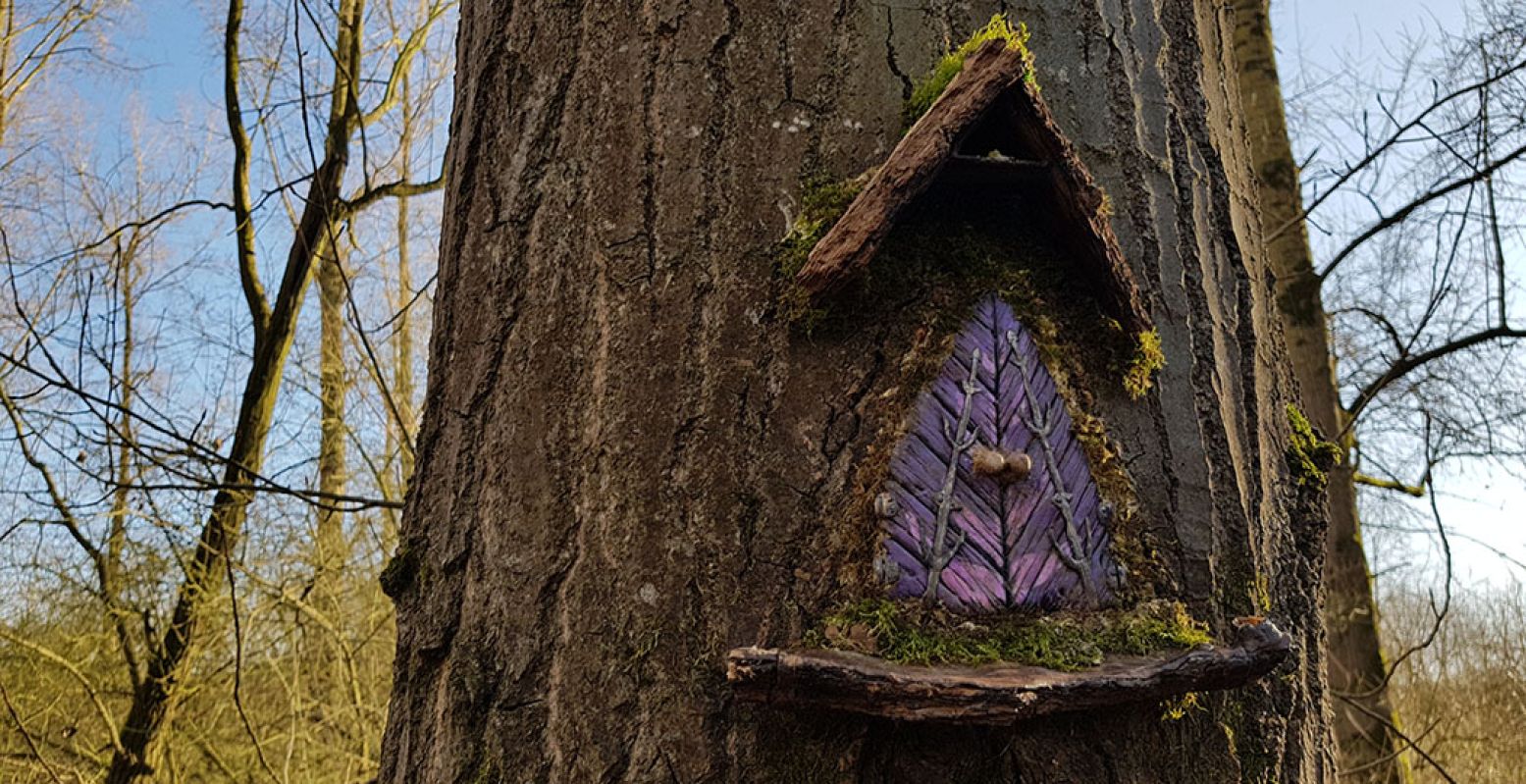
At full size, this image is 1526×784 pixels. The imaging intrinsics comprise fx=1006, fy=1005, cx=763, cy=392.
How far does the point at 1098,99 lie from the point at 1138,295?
1.00 ft

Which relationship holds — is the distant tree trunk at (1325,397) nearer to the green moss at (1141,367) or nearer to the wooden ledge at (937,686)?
the green moss at (1141,367)

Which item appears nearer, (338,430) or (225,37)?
(225,37)

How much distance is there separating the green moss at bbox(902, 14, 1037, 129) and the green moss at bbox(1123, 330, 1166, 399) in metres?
0.35

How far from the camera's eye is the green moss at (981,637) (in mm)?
1029

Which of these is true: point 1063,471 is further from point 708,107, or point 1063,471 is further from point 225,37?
point 225,37

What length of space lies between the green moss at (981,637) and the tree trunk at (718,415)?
0.06 meters

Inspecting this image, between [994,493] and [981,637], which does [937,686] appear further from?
[994,493]

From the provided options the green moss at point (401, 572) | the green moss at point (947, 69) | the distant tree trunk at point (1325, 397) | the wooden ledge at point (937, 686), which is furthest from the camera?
the distant tree trunk at point (1325, 397)

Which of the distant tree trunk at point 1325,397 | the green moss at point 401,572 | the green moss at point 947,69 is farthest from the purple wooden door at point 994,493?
the distant tree trunk at point 1325,397

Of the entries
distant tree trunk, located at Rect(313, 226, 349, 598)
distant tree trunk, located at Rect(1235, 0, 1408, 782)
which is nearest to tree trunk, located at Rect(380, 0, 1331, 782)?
distant tree trunk, located at Rect(1235, 0, 1408, 782)

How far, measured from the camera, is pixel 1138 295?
49.3 inches

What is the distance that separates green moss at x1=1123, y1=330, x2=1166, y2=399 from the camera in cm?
125

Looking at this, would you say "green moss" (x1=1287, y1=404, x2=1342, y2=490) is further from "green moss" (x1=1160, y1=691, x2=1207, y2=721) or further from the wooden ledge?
the wooden ledge

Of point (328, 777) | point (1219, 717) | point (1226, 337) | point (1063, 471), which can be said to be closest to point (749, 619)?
Result: point (1063, 471)
